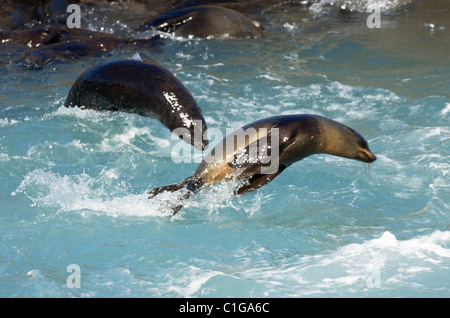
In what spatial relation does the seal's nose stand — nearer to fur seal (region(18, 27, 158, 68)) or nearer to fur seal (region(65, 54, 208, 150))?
fur seal (region(65, 54, 208, 150))

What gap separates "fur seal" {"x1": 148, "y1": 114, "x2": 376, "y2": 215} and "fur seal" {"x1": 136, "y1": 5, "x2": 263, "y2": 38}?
4634 millimetres

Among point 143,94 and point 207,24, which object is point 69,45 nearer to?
point 207,24

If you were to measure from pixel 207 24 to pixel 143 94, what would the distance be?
380 cm

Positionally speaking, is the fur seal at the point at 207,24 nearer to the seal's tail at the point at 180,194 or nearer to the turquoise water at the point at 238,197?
the turquoise water at the point at 238,197

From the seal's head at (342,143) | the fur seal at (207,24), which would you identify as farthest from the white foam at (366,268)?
the fur seal at (207,24)

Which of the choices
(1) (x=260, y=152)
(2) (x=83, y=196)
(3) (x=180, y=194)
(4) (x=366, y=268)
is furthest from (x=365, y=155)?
(2) (x=83, y=196)

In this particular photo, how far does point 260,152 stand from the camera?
4.77 metres

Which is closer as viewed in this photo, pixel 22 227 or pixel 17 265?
pixel 17 265

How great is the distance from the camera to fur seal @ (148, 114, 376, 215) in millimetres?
4750

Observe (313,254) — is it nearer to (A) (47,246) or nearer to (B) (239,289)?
(B) (239,289)

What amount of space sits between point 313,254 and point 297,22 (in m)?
6.32

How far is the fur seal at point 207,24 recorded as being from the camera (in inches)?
373

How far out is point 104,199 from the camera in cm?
531
